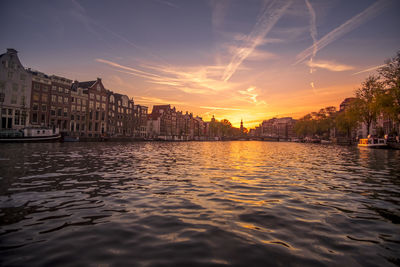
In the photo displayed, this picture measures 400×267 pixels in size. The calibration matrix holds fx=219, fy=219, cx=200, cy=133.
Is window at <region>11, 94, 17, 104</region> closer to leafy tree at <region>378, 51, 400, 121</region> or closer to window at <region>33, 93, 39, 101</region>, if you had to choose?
window at <region>33, 93, 39, 101</region>

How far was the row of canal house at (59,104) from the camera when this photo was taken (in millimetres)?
56281

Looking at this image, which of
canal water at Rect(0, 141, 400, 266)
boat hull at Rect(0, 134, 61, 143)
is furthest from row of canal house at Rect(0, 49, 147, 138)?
canal water at Rect(0, 141, 400, 266)

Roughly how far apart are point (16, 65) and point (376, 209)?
76750 mm

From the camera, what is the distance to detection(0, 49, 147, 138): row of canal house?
56.3 m

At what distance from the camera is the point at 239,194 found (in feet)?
27.2

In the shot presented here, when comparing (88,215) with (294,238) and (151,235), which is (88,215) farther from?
(294,238)

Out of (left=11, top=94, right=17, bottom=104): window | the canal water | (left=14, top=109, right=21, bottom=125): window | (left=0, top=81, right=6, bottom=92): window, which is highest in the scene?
(left=0, top=81, right=6, bottom=92): window

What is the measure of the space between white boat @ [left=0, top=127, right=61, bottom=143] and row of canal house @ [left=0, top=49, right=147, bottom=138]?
7385 mm

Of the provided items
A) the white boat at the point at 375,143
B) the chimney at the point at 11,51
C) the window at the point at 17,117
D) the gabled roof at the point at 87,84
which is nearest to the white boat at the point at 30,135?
the window at the point at 17,117

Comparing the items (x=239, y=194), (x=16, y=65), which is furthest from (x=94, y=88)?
(x=239, y=194)

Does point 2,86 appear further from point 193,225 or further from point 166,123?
point 166,123

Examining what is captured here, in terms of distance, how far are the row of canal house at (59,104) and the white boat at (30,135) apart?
7385 millimetres

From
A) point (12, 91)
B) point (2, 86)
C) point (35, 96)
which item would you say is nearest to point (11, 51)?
point (2, 86)

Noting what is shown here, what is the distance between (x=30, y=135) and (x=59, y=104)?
26.8 meters
